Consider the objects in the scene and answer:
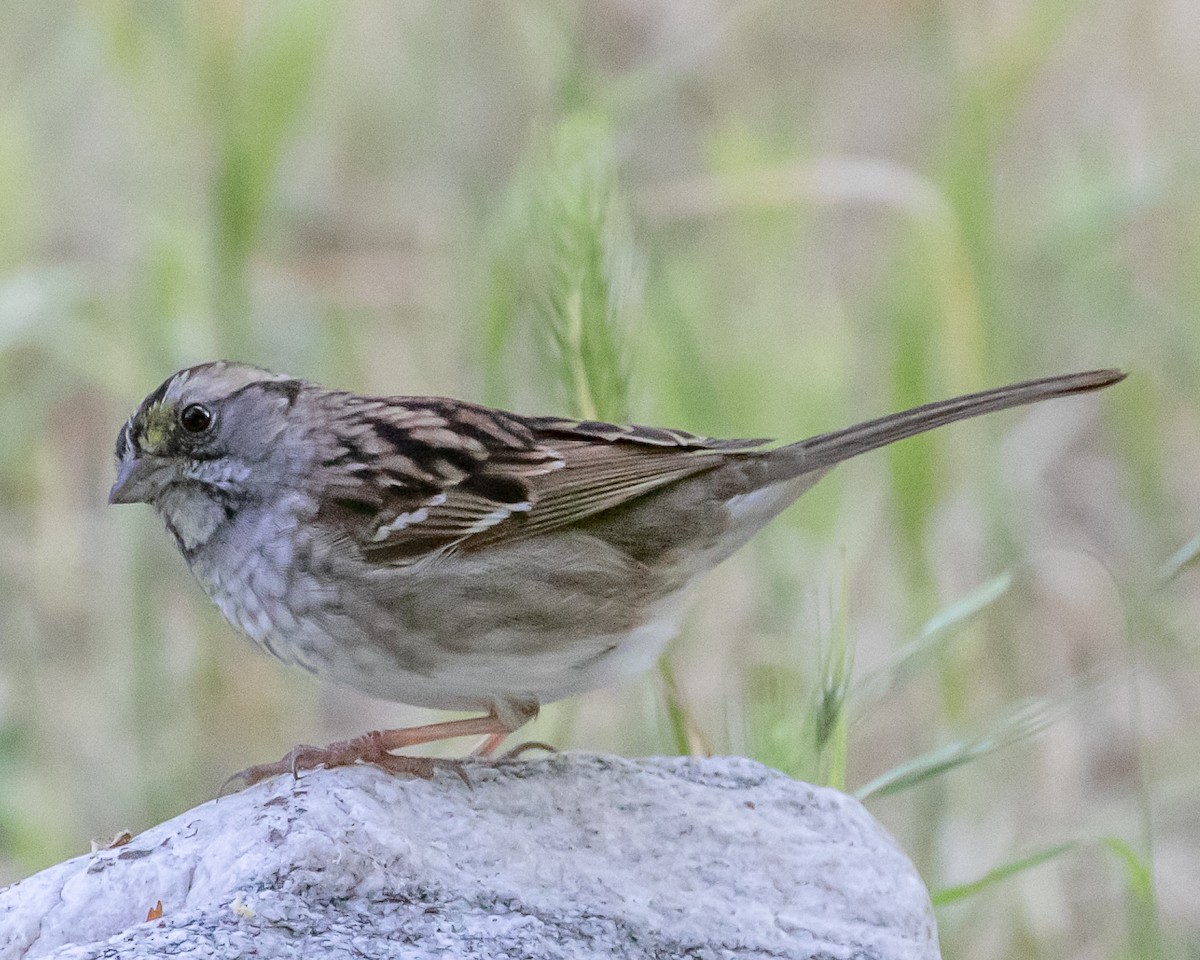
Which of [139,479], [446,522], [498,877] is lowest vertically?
[498,877]

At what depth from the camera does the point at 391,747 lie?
A: 2.52 m

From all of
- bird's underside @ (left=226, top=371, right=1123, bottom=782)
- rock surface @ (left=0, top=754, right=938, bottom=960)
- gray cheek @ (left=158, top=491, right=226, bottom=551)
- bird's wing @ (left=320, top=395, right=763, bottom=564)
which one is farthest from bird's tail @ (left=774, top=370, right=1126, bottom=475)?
gray cheek @ (left=158, top=491, right=226, bottom=551)

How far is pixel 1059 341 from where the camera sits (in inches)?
191

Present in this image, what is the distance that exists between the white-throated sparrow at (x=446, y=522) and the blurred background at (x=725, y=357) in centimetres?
14

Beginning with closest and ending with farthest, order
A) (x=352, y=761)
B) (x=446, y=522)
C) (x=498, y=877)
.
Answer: (x=498, y=877), (x=352, y=761), (x=446, y=522)

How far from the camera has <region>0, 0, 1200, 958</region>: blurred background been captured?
112 inches

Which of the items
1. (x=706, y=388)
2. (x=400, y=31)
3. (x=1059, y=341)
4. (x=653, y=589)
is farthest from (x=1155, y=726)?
(x=400, y=31)

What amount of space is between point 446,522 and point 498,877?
63 centimetres

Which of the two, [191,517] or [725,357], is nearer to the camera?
[191,517]

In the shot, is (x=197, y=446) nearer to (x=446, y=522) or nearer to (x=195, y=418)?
(x=195, y=418)

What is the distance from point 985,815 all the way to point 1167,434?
5.54 ft

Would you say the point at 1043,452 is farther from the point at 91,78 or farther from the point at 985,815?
the point at 91,78

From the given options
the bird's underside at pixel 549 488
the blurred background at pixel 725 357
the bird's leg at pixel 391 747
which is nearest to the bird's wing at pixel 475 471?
the bird's underside at pixel 549 488

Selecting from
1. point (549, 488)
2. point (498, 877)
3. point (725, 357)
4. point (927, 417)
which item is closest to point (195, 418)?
point (549, 488)
